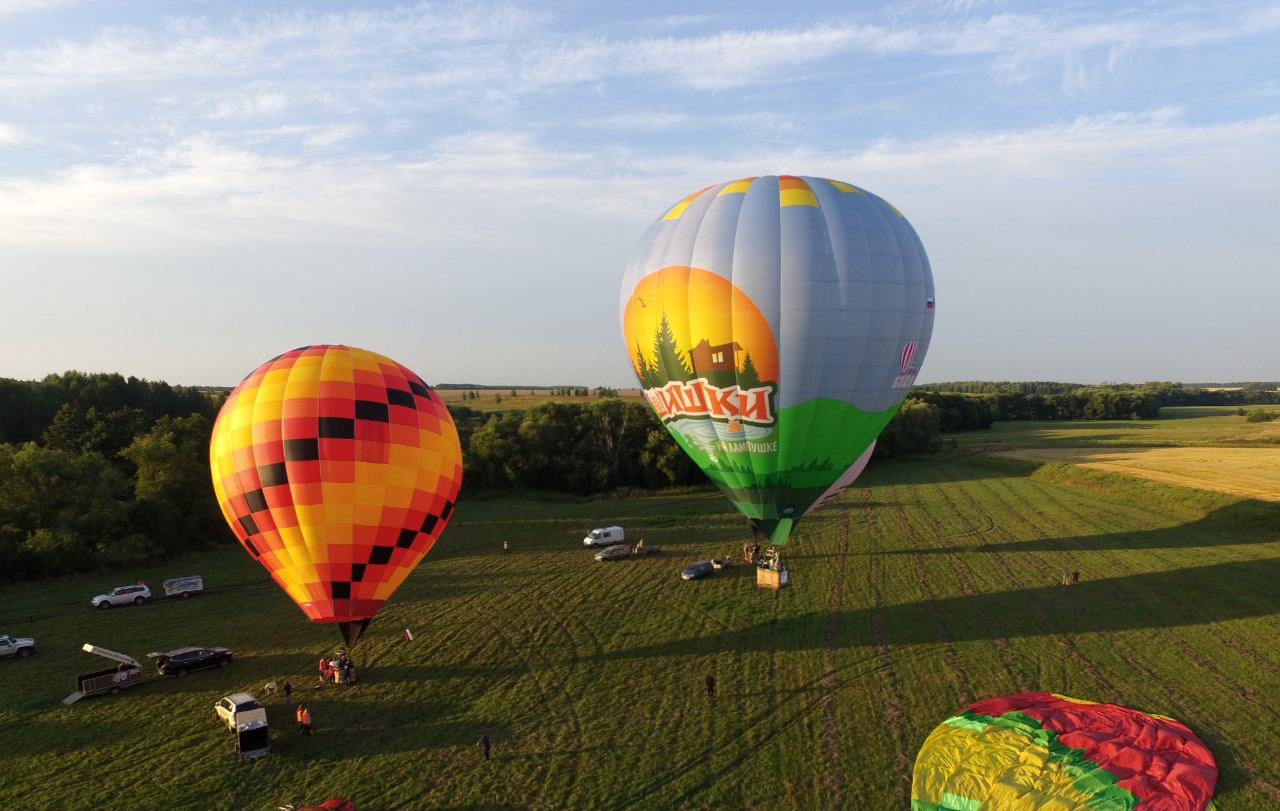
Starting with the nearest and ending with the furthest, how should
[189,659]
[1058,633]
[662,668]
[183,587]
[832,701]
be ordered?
[832,701] → [662,668] → [189,659] → [1058,633] → [183,587]

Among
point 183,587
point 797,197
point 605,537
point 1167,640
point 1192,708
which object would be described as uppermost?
point 797,197

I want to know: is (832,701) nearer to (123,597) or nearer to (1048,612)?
(1048,612)

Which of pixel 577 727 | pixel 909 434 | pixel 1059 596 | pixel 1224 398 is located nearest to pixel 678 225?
pixel 577 727

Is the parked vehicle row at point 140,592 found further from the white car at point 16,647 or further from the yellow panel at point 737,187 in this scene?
the yellow panel at point 737,187

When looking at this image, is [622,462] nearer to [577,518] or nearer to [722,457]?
[577,518]

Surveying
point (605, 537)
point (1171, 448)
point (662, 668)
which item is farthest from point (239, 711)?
point (1171, 448)
